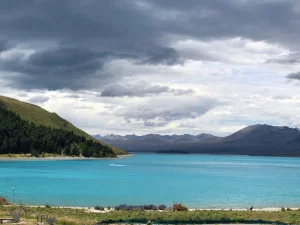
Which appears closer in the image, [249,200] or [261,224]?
[261,224]

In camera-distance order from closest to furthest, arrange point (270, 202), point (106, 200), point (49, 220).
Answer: point (49, 220) < point (106, 200) < point (270, 202)

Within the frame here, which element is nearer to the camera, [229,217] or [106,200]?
[229,217]

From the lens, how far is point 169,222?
52.3 m

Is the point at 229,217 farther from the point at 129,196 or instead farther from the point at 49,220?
the point at 129,196

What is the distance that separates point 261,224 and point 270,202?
39.5 metres

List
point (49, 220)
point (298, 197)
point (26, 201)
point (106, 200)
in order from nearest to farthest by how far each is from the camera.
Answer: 1. point (49, 220)
2. point (26, 201)
3. point (106, 200)
4. point (298, 197)

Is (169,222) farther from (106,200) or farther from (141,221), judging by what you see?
(106,200)

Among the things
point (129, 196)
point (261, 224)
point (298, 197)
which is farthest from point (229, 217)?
point (298, 197)

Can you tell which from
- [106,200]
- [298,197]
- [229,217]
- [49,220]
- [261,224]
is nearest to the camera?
[49,220]

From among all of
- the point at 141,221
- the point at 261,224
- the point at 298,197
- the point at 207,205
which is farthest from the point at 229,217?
the point at 298,197

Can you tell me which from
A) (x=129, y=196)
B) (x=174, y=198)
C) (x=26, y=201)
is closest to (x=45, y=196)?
(x=26, y=201)

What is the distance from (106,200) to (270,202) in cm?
3013

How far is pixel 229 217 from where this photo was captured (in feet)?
184

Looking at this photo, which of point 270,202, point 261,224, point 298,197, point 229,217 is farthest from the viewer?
point 298,197
